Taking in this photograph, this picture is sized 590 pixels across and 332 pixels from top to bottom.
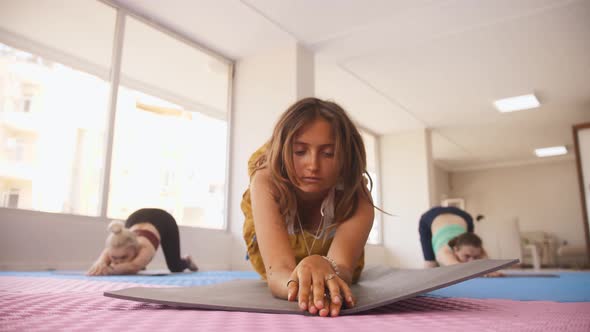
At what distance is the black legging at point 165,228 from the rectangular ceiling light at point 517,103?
528 cm

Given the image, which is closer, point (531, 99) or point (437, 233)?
point (437, 233)

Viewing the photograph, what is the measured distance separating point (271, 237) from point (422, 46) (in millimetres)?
4247

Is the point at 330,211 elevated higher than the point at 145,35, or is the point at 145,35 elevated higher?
the point at 145,35

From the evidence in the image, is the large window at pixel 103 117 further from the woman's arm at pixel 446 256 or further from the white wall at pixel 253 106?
the woman's arm at pixel 446 256

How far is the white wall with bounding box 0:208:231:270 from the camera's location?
123 inches

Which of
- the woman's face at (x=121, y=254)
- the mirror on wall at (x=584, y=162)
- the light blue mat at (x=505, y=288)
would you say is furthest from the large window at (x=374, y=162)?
the woman's face at (x=121, y=254)

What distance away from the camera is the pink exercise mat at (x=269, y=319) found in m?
0.74

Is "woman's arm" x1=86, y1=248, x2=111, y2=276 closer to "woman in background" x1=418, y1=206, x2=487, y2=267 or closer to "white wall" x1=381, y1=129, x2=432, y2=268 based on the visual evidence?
"woman in background" x1=418, y1=206, x2=487, y2=267

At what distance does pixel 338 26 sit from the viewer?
4371 millimetres

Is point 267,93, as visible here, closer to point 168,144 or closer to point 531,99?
point 168,144

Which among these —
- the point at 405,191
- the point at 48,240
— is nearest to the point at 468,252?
the point at 48,240

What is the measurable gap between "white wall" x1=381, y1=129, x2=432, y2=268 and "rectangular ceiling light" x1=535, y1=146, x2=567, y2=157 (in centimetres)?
340

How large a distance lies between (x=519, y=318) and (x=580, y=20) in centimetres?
449

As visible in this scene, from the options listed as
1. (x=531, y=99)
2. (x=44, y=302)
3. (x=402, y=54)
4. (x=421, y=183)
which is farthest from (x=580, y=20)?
(x=44, y=302)
